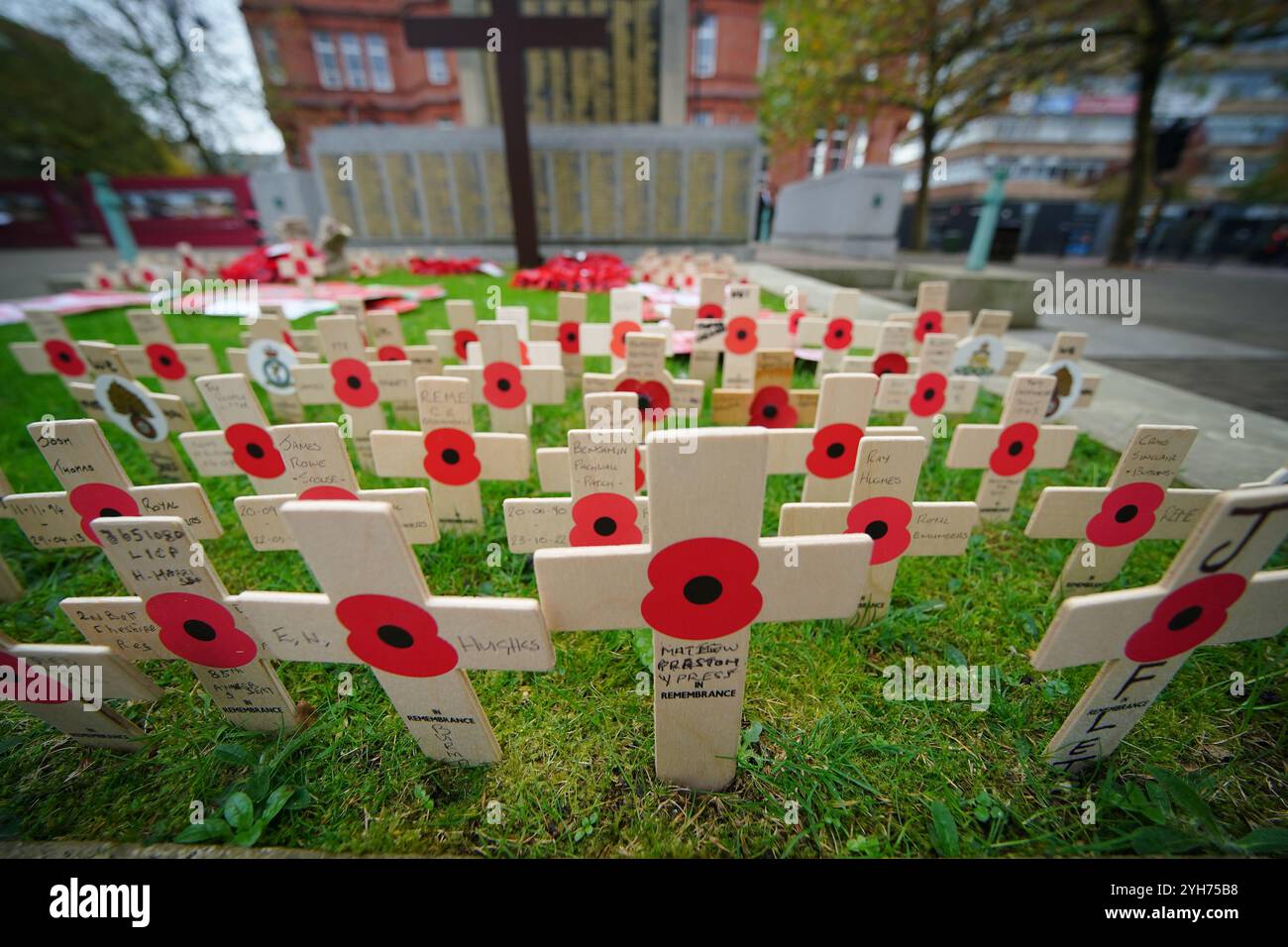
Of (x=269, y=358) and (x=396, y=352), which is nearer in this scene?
(x=269, y=358)

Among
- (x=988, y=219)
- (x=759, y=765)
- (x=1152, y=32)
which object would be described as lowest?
(x=759, y=765)

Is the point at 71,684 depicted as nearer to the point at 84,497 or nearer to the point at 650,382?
the point at 84,497

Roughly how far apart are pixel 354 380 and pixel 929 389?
2639 mm

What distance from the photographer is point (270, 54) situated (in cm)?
2319

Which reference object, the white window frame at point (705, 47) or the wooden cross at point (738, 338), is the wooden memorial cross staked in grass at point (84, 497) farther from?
the white window frame at point (705, 47)

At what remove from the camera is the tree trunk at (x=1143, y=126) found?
9.79 metres

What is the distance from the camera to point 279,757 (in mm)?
1170

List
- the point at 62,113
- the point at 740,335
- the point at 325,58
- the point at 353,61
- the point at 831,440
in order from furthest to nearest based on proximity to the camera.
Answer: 1. the point at 353,61
2. the point at 325,58
3. the point at 62,113
4. the point at 740,335
5. the point at 831,440

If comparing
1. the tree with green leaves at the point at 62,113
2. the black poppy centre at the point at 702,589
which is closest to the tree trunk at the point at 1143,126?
the black poppy centre at the point at 702,589

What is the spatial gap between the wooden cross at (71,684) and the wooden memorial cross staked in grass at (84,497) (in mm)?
433

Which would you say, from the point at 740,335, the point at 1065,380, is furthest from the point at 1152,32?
the point at 740,335
